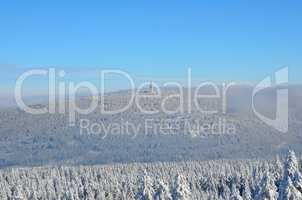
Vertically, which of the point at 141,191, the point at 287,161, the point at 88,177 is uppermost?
the point at 287,161

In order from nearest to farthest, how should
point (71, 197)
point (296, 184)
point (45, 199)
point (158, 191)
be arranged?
point (296, 184) < point (158, 191) < point (71, 197) < point (45, 199)

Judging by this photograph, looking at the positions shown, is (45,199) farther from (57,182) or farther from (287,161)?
(287,161)

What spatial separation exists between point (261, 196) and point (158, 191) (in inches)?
246

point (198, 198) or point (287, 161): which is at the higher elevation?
point (287, 161)

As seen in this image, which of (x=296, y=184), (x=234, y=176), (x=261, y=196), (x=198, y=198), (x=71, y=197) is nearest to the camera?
(x=296, y=184)

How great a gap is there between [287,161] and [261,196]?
277 centimetres

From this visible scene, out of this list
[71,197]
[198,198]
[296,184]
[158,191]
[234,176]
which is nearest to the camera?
[296,184]

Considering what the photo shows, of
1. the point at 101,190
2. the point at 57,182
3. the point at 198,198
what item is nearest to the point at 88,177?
the point at 57,182

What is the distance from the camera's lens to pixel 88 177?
6934 inches

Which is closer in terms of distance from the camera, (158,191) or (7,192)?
(158,191)

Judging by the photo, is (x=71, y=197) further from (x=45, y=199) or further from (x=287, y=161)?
(x=287, y=161)

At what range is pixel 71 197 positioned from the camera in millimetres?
108500

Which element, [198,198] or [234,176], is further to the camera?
[234,176]

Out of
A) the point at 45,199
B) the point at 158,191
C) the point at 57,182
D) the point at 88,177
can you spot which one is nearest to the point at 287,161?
the point at 158,191
